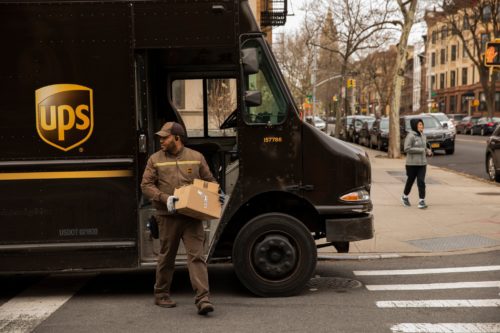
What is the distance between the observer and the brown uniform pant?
18.8ft

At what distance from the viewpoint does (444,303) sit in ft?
20.3

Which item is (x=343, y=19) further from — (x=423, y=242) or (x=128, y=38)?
(x=128, y=38)

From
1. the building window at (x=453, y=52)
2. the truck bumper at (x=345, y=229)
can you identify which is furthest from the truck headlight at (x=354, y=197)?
the building window at (x=453, y=52)

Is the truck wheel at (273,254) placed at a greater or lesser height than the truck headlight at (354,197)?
lesser

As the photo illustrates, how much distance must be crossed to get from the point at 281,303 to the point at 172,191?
61.8 inches

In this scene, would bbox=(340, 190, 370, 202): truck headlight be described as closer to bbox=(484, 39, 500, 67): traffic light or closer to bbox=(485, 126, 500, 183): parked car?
bbox=(484, 39, 500, 67): traffic light

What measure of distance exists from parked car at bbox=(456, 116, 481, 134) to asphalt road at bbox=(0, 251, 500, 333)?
159ft

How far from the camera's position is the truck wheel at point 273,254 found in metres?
6.25

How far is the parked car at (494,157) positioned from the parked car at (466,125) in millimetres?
37315

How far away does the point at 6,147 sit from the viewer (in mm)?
Result: 6074

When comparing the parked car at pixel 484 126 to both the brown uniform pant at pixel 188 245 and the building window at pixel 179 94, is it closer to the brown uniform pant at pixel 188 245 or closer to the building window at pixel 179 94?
the building window at pixel 179 94

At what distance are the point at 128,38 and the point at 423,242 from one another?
548 centimetres

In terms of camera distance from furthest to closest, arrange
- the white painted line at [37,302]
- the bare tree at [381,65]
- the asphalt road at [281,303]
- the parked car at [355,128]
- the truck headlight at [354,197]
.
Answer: the bare tree at [381,65] → the parked car at [355,128] → the truck headlight at [354,197] → the white painted line at [37,302] → the asphalt road at [281,303]

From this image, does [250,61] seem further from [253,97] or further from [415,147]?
[415,147]
